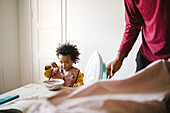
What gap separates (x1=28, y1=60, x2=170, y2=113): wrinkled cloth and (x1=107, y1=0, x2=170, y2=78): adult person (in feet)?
1.34

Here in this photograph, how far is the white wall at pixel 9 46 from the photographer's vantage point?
7.39 feet

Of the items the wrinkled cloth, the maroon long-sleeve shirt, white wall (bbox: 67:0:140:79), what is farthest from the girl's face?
the wrinkled cloth

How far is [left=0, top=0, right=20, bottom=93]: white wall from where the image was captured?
7.39 ft

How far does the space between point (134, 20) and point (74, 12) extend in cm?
138

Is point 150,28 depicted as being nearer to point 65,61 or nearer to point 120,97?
point 120,97

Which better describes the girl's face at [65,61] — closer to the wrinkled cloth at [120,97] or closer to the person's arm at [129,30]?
the person's arm at [129,30]

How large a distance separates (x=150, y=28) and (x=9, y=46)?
2516mm

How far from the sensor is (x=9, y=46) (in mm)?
2387

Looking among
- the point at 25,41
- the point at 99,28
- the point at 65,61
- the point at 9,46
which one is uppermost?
the point at 99,28

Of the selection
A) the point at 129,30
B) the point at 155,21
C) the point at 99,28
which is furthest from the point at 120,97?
the point at 99,28

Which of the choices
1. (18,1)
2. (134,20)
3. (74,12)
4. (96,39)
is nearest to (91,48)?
(96,39)

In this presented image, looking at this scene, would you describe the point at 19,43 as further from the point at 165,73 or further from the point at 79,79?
the point at 165,73

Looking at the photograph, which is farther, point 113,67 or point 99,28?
point 99,28

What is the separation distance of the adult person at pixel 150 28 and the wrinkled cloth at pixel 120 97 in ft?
1.34
